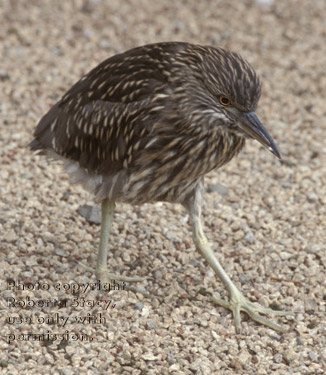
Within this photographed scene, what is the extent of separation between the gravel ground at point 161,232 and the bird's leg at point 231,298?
→ 65 millimetres

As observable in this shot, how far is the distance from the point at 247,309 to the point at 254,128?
1284mm

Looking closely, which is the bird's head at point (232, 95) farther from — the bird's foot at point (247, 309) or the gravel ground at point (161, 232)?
the gravel ground at point (161, 232)

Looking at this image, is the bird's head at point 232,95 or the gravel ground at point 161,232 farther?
the gravel ground at point 161,232

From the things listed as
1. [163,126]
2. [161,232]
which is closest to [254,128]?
[163,126]

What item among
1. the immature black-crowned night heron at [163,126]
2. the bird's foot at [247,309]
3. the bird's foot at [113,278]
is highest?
the immature black-crowned night heron at [163,126]

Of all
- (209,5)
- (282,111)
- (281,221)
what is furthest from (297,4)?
(281,221)

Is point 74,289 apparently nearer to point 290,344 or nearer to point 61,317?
point 61,317

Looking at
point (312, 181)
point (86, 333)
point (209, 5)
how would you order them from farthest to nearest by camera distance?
point (209, 5), point (312, 181), point (86, 333)

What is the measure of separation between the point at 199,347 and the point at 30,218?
1776 millimetres

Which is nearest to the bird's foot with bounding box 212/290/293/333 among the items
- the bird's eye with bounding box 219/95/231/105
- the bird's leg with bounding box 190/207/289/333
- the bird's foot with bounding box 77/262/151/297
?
the bird's leg with bounding box 190/207/289/333

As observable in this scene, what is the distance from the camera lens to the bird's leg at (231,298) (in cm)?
473

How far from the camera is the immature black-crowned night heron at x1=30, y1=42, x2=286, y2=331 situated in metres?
4.29

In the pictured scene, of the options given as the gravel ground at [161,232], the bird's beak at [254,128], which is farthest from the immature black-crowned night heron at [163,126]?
the gravel ground at [161,232]

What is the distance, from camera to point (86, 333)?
4410 millimetres
